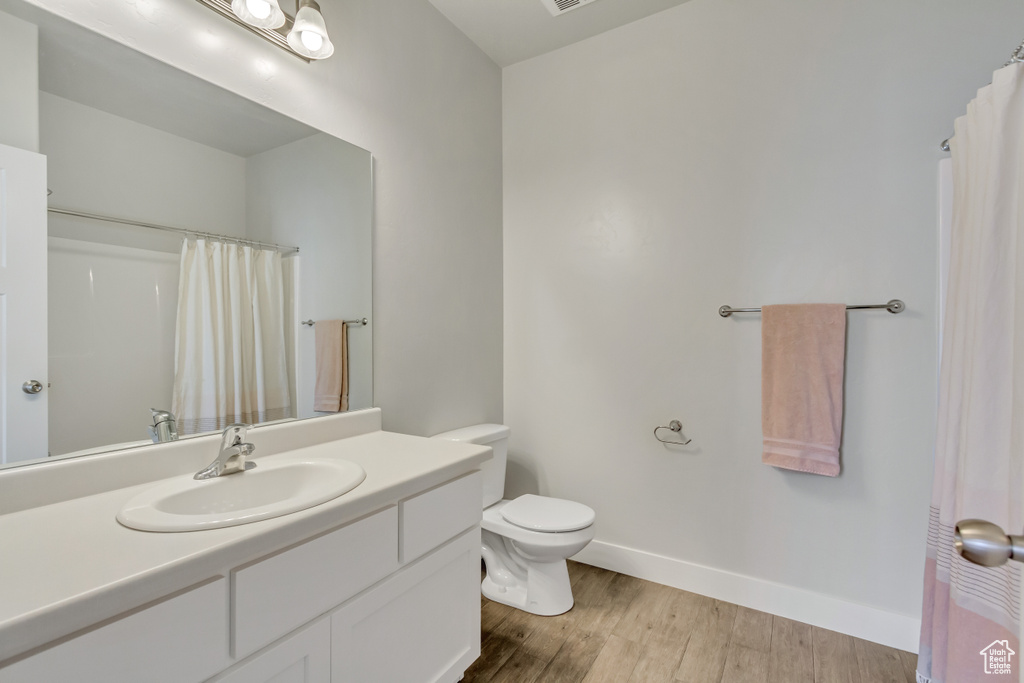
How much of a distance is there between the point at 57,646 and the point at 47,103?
1.10 meters

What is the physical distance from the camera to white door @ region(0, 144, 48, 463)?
37.7 inches

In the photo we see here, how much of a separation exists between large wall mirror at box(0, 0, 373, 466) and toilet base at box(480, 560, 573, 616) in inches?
42.7

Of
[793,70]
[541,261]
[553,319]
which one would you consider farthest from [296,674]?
[793,70]

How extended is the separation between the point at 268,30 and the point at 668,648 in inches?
98.0

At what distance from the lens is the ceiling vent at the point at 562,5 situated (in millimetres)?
1997

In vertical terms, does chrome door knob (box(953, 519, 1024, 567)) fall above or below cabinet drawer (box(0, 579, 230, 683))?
above

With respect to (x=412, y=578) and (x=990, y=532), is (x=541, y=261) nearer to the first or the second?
(x=412, y=578)

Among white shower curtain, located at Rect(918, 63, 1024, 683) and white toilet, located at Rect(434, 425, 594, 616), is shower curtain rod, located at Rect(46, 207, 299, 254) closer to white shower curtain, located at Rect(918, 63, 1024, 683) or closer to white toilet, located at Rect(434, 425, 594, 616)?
white toilet, located at Rect(434, 425, 594, 616)

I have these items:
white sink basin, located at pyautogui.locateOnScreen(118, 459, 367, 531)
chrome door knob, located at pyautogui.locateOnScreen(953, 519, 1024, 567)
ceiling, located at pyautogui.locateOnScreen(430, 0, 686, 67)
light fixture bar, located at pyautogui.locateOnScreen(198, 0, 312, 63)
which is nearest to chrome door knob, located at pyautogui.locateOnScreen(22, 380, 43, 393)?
white sink basin, located at pyautogui.locateOnScreen(118, 459, 367, 531)

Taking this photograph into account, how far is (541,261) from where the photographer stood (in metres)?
2.49

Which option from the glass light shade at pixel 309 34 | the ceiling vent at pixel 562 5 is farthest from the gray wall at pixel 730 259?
the glass light shade at pixel 309 34

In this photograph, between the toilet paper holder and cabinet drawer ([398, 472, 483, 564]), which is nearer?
cabinet drawer ([398, 472, 483, 564])

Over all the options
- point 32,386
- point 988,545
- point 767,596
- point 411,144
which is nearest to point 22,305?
point 32,386

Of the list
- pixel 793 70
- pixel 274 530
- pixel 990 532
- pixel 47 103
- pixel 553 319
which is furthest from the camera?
pixel 553 319
